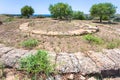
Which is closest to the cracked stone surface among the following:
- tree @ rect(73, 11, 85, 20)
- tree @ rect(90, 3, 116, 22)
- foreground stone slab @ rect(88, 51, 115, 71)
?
foreground stone slab @ rect(88, 51, 115, 71)

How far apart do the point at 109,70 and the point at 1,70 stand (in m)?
1.94

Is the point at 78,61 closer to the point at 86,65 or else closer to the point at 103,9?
the point at 86,65

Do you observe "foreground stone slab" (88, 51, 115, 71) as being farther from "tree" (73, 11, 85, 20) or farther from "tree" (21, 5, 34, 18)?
"tree" (21, 5, 34, 18)

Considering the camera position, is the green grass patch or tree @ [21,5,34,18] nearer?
the green grass patch

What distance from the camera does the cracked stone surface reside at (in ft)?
10.3

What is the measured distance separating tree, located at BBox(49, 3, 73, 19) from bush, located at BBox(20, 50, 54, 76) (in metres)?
17.5

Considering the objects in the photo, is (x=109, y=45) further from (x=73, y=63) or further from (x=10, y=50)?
(x=10, y=50)

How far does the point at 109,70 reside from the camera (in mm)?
3225

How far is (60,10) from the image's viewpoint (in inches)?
808

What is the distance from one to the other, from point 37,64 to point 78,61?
77cm

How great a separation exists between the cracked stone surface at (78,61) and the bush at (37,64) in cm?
11

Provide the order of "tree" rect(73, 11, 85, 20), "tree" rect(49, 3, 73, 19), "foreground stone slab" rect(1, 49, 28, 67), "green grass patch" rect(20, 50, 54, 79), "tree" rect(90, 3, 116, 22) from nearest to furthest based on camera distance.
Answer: "green grass patch" rect(20, 50, 54, 79), "foreground stone slab" rect(1, 49, 28, 67), "tree" rect(90, 3, 116, 22), "tree" rect(49, 3, 73, 19), "tree" rect(73, 11, 85, 20)

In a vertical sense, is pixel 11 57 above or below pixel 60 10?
below

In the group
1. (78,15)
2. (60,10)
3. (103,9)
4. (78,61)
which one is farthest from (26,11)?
(78,61)
